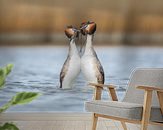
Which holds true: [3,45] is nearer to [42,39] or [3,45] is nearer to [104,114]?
[42,39]

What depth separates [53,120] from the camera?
4840mm

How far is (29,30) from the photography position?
505 cm

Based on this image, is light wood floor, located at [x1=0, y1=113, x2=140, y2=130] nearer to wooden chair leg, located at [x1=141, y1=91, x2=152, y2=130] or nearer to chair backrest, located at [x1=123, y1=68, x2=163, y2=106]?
chair backrest, located at [x1=123, y1=68, x2=163, y2=106]

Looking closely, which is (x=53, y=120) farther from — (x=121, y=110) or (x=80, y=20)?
(x=121, y=110)

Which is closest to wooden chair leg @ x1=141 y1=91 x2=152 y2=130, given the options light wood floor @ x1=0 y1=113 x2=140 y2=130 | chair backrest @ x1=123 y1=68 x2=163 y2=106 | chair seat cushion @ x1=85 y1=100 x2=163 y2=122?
chair seat cushion @ x1=85 y1=100 x2=163 y2=122

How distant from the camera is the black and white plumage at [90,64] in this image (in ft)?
16.2

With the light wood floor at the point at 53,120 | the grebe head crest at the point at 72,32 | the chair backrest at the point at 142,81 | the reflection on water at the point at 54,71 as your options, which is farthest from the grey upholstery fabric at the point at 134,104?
the grebe head crest at the point at 72,32

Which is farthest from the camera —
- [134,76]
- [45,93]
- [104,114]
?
[45,93]

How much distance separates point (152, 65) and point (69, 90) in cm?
114

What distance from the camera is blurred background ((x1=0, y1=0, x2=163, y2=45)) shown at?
4.99 m

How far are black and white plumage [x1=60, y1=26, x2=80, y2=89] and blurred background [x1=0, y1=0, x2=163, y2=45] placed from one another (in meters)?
0.10

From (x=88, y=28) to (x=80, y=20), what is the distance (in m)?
0.16

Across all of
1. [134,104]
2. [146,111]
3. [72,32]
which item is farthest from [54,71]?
[146,111]

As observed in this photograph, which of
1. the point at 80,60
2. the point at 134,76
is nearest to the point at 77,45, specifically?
the point at 80,60
